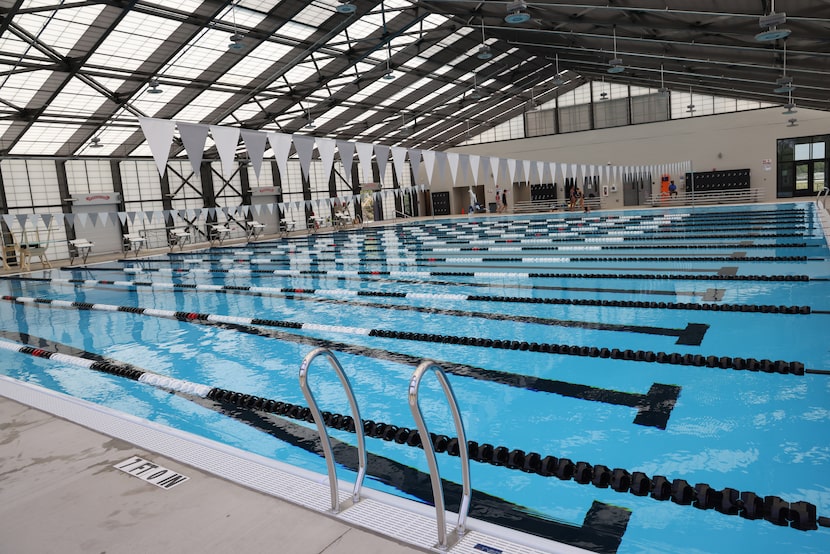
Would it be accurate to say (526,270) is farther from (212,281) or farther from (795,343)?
(212,281)

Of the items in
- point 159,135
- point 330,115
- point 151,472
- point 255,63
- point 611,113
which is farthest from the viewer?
point 611,113

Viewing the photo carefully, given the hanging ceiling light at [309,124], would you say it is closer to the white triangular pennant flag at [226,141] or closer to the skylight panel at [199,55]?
the skylight panel at [199,55]

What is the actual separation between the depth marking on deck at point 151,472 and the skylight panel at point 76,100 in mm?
15677

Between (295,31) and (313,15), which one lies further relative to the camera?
(295,31)

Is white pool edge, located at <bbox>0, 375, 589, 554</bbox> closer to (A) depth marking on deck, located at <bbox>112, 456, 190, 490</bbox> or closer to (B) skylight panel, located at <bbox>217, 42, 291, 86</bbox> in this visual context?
(A) depth marking on deck, located at <bbox>112, 456, 190, 490</bbox>

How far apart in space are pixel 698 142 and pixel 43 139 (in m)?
26.5

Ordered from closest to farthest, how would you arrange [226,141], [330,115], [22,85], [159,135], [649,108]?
[159,135] < [226,141] < [22,85] < [330,115] < [649,108]

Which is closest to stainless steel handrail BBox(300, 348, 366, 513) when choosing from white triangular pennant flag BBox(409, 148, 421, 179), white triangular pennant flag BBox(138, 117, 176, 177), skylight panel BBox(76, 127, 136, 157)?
white triangular pennant flag BBox(138, 117, 176, 177)

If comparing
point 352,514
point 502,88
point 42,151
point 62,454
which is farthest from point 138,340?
point 502,88

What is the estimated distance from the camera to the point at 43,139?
17.5 metres

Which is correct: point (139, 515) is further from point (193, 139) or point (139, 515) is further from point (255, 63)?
point (255, 63)

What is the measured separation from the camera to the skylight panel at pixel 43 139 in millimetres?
16859

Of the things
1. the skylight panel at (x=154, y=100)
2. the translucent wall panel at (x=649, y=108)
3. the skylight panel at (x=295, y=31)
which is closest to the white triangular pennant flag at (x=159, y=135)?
the skylight panel at (x=295, y=31)

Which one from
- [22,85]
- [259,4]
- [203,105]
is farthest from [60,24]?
[203,105]
